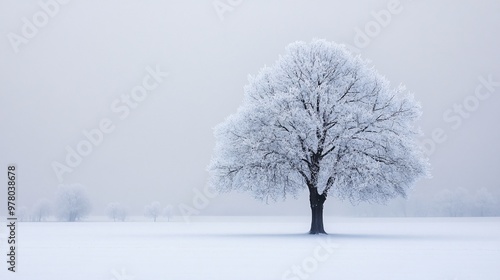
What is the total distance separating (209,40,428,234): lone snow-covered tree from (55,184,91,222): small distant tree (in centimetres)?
6060

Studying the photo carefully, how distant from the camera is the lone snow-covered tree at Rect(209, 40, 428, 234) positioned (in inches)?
1705

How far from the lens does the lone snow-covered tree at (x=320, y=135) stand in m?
43.3

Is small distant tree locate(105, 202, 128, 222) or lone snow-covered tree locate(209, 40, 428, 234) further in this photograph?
small distant tree locate(105, 202, 128, 222)

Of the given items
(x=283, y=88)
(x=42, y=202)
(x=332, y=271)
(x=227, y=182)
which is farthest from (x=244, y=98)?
(x=42, y=202)

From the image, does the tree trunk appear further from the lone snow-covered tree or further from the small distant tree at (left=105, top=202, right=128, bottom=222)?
the small distant tree at (left=105, top=202, right=128, bottom=222)

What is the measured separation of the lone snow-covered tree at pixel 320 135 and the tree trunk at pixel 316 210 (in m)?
0.08

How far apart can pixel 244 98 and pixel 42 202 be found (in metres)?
69.1

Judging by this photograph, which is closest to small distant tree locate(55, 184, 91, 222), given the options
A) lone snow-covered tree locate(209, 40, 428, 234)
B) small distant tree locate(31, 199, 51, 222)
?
small distant tree locate(31, 199, 51, 222)

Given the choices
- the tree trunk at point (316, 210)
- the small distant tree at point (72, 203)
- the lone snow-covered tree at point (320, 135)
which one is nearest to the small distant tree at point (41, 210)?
the small distant tree at point (72, 203)

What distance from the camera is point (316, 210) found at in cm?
4647

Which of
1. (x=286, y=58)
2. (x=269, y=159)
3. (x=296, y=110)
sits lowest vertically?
(x=269, y=159)

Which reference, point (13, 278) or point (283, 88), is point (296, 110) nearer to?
point (283, 88)

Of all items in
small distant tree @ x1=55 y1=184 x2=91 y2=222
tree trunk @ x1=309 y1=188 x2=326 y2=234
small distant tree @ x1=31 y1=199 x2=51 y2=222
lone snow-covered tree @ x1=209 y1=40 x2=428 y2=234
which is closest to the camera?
lone snow-covered tree @ x1=209 y1=40 x2=428 y2=234

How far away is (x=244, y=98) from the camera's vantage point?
47.1m
